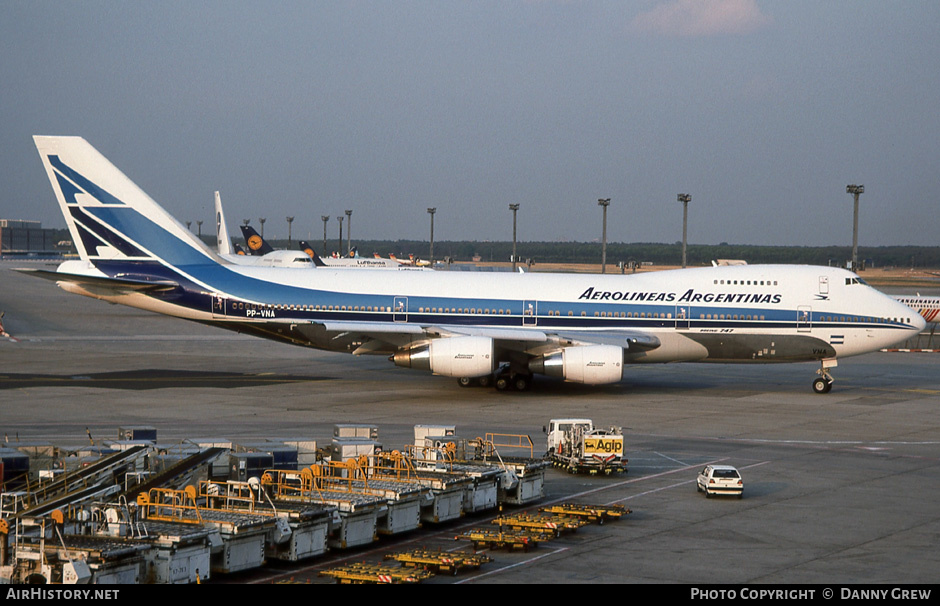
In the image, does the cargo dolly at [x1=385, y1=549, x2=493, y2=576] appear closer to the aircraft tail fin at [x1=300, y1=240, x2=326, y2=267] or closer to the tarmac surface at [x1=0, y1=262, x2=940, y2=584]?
the tarmac surface at [x1=0, y1=262, x2=940, y2=584]

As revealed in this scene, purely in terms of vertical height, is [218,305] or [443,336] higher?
[218,305]

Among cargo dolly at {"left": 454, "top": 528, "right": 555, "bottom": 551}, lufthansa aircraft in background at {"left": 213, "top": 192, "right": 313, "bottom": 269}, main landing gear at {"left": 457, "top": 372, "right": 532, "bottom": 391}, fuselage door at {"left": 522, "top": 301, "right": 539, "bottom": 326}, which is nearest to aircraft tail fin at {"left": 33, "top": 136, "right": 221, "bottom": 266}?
main landing gear at {"left": 457, "top": 372, "right": 532, "bottom": 391}

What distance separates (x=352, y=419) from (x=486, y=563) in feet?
57.4

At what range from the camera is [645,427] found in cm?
3466

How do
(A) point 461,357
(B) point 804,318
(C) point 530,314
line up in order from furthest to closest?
(C) point 530,314
(B) point 804,318
(A) point 461,357

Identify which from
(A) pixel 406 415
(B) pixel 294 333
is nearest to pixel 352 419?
(A) pixel 406 415

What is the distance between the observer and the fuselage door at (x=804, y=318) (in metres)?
42.6

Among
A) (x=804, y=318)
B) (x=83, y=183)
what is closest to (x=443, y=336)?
(x=804, y=318)

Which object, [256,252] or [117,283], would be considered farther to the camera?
[256,252]

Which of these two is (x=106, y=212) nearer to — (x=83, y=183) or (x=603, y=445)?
(x=83, y=183)

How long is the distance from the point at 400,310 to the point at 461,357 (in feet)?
16.6

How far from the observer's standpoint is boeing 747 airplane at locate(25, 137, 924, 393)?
42594mm

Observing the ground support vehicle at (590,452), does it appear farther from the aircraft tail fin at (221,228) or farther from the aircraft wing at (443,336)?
the aircraft tail fin at (221,228)

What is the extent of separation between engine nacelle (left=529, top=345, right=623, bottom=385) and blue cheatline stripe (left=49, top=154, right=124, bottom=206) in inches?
808
